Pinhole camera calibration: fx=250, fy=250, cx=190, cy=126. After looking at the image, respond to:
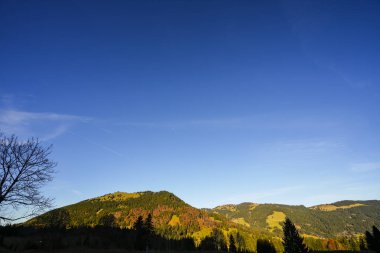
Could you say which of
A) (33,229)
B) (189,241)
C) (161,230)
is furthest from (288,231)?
(33,229)

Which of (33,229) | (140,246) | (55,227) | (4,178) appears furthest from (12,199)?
(33,229)

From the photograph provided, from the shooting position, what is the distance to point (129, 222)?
198500mm

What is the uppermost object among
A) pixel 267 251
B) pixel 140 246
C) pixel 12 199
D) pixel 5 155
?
pixel 5 155

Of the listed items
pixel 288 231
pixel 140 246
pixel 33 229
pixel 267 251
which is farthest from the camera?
pixel 267 251

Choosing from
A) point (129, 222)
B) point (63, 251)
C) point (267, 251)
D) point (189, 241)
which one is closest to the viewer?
point (63, 251)

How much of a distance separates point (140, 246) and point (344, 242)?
15696 centimetres

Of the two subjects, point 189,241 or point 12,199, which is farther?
point 189,241

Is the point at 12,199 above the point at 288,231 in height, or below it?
above

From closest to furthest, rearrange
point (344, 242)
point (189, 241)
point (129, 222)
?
1. point (189, 241)
2. point (344, 242)
3. point (129, 222)

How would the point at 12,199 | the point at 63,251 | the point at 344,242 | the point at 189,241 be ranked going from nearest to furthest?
the point at 12,199
the point at 63,251
the point at 189,241
the point at 344,242

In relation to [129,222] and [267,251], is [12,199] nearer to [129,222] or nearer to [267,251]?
[267,251]

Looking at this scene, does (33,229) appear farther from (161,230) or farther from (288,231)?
(288,231)

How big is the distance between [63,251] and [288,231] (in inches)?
2892

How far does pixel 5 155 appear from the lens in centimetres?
1889
